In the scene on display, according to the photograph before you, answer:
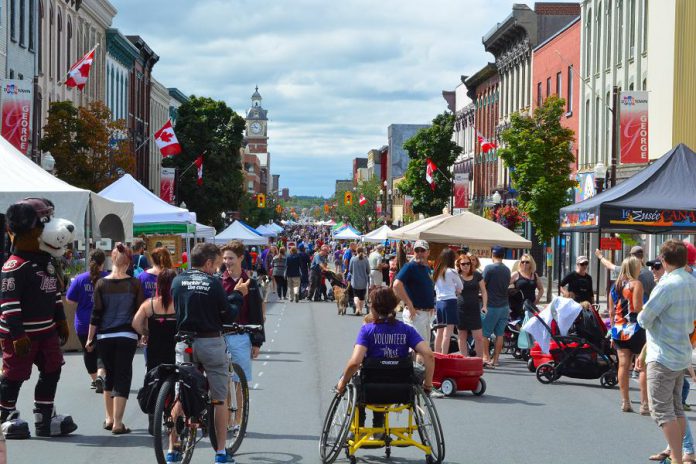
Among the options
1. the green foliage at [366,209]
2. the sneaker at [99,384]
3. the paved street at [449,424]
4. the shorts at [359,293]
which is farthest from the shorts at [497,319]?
the green foliage at [366,209]

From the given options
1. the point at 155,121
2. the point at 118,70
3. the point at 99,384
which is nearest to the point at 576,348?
the point at 99,384

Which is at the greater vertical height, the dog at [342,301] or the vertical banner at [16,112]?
the vertical banner at [16,112]

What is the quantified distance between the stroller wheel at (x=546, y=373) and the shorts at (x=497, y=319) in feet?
7.03

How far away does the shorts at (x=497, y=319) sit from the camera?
18297 millimetres

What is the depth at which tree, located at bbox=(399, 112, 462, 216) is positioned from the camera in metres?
75.4

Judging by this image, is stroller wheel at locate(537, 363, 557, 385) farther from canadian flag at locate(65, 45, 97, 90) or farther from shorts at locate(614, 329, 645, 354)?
canadian flag at locate(65, 45, 97, 90)

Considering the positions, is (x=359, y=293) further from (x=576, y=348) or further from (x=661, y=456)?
(x=661, y=456)

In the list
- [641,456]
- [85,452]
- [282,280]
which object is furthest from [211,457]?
[282,280]

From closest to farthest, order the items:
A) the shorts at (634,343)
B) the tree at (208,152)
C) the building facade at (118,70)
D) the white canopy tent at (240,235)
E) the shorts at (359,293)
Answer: the shorts at (634,343)
the shorts at (359,293)
the white canopy tent at (240,235)
the building facade at (118,70)
the tree at (208,152)

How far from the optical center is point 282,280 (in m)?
40.1

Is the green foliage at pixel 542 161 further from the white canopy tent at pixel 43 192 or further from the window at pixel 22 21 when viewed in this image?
the white canopy tent at pixel 43 192

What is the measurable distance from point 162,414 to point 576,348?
8330mm

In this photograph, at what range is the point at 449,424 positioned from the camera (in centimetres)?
1227

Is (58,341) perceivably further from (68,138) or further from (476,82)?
(476,82)
